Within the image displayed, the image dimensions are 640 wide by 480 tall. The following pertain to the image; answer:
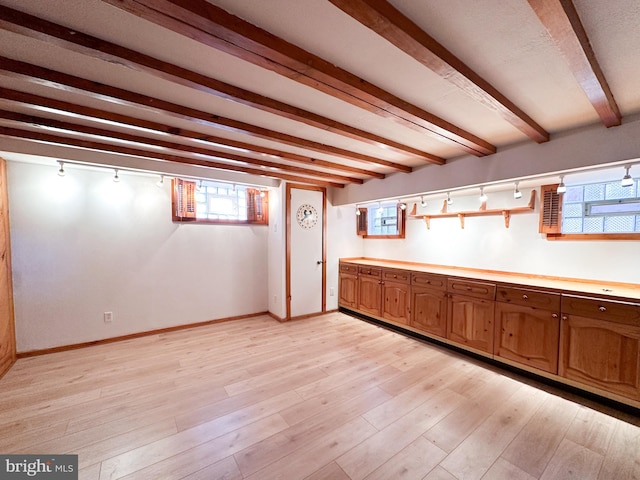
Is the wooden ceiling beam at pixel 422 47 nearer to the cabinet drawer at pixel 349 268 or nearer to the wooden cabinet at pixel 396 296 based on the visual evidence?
the wooden cabinet at pixel 396 296

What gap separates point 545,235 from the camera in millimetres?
2932

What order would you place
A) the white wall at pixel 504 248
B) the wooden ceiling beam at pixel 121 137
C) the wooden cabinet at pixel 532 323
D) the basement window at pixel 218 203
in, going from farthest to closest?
the basement window at pixel 218 203 → the white wall at pixel 504 248 → the wooden cabinet at pixel 532 323 → the wooden ceiling beam at pixel 121 137

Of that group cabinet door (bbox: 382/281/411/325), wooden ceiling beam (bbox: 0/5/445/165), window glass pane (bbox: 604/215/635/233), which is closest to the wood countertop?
cabinet door (bbox: 382/281/411/325)

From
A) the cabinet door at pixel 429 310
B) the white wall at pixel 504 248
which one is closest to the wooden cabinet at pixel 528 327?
the cabinet door at pixel 429 310

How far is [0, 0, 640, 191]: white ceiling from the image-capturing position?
101cm

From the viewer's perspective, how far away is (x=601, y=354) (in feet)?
6.82

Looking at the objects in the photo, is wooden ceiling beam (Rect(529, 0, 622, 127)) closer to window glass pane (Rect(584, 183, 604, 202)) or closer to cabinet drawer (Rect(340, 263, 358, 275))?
window glass pane (Rect(584, 183, 604, 202))

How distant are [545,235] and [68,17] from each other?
4193 millimetres

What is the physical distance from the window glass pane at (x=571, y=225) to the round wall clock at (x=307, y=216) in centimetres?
321

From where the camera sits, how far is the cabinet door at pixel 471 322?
2764mm

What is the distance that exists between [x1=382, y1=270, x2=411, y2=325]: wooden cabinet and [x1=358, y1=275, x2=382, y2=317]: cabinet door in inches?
3.8

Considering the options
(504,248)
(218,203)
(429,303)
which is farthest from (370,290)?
(218,203)

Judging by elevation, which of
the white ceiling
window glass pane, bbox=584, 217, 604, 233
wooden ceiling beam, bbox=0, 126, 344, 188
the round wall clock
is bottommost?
window glass pane, bbox=584, 217, 604, 233

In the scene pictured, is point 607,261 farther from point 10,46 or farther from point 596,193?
point 10,46
